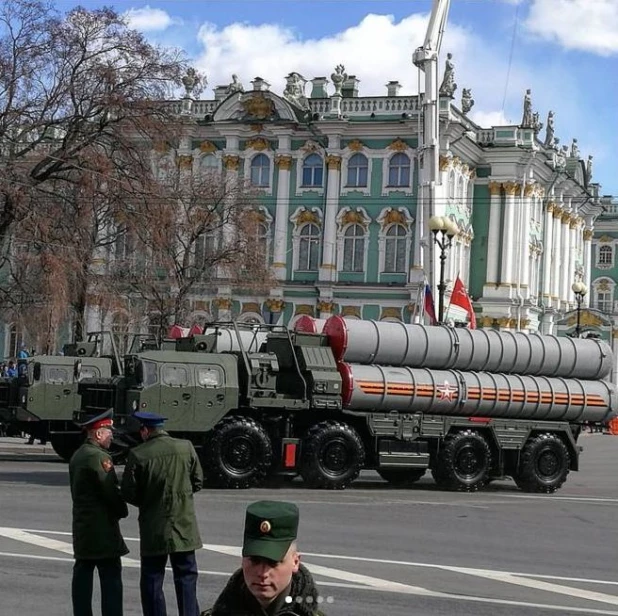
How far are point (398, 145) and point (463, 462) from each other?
40.1 metres

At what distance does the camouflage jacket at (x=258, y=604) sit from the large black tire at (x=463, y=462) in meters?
19.0

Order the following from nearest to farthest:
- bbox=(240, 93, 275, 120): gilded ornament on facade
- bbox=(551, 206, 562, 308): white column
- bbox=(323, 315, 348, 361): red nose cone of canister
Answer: bbox=(323, 315, 348, 361): red nose cone of canister, bbox=(240, 93, 275, 120): gilded ornament on facade, bbox=(551, 206, 562, 308): white column

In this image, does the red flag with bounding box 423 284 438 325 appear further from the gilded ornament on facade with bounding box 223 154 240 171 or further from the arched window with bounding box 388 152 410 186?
the gilded ornament on facade with bounding box 223 154 240 171

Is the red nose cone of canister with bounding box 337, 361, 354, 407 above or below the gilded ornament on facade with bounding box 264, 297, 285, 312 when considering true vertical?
below

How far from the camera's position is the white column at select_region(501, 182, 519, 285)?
2648 inches

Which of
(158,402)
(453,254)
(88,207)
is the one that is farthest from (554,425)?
(453,254)

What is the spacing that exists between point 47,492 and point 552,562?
8.81m

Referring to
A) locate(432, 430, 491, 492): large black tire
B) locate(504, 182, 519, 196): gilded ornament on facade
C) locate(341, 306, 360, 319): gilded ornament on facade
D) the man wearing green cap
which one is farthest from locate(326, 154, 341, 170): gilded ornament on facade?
the man wearing green cap

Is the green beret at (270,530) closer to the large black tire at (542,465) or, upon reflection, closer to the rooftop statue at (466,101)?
the large black tire at (542,465)

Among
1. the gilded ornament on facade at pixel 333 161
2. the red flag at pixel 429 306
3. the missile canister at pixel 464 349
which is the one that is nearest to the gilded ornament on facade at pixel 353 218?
the gilded ornament on facade at pixel 333 161

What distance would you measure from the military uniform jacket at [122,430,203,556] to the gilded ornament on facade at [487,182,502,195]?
2319 inches

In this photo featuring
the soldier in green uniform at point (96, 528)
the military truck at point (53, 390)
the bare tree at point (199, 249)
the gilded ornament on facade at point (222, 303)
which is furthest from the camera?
the gilded ornament on facade at point (222, 303)

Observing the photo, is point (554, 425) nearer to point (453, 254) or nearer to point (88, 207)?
point (88, 207)

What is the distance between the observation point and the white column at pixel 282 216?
210 ft
